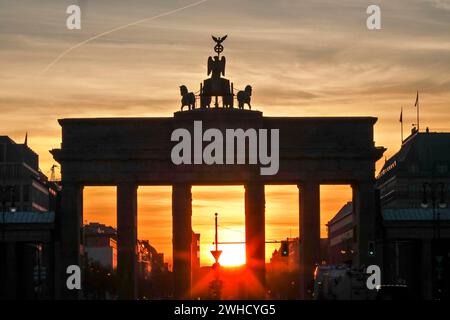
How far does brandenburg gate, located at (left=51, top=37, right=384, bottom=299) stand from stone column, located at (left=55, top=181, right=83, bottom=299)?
1.47 ft

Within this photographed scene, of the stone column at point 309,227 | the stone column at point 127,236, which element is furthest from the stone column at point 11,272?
the stone column at point 309,227

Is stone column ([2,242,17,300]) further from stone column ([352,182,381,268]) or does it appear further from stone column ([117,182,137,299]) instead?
stone column ([352,182,381,268])

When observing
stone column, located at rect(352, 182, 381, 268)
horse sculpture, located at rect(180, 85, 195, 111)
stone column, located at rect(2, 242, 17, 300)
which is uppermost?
horse sculpture, located at rect(180, 85, 195, 111)

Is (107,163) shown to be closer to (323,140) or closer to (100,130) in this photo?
(100,130)

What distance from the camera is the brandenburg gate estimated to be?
142m

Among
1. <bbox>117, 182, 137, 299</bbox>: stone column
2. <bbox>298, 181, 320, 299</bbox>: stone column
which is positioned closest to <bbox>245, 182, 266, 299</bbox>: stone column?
<bbox>298, 181, 320, 299</bbox>: stone column

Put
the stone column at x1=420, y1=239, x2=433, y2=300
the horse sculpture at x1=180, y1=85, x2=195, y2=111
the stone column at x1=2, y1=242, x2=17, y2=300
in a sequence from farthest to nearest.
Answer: the stone column at x1=420, y1=239, x2=433, y2=300 → the stone column at x1=2, y1=242, x2=17, y2=300 → the horse sculpture at x1=180, y1=85, x2=195, y2=111

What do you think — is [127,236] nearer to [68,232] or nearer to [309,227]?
[68,232]

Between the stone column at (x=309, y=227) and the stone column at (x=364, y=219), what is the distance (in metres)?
4.19

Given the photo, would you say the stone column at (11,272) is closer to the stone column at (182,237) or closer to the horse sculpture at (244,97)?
the stone column at (182,237)
